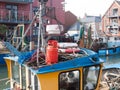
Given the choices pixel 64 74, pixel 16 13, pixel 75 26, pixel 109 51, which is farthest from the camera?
pixel 75 26

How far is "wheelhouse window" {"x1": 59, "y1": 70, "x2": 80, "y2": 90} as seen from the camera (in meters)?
5.99

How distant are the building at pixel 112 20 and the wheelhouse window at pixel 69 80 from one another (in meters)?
47.6

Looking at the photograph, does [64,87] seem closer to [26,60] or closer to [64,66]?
[64,66]

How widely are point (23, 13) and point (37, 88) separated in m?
28.7

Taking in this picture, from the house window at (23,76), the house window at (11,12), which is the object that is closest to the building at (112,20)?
the house window at (11,12)

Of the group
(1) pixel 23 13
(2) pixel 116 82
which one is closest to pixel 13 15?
(1) pixel 23 13

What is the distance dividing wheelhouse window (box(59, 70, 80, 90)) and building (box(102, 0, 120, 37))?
47.6 metres

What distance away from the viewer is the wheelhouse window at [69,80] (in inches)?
236

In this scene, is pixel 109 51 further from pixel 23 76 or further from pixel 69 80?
pixel 69 80

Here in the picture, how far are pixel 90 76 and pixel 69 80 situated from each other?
2.07ft

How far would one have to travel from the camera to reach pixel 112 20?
56750 millimetres

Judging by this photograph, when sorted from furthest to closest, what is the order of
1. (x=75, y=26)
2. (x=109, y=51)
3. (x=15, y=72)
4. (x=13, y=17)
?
1. (x=75, y=26)
2. (x=109, y=51)
3. (x=13, y=17)
4. (x=15, y=72)

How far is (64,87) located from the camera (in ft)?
20.0

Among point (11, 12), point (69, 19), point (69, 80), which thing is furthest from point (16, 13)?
point (69, 80)
